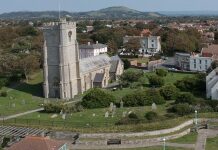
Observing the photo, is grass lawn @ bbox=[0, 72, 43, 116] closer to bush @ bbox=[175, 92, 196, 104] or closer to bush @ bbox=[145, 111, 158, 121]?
bush @ bbox=[145, 111, 158, 121]

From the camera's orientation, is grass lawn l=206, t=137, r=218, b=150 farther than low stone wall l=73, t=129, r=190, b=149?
No

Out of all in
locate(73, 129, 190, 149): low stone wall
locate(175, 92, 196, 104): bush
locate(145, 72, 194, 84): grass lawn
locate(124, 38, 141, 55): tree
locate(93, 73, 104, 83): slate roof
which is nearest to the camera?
locate(73, 129, 190, 149): low stone wall

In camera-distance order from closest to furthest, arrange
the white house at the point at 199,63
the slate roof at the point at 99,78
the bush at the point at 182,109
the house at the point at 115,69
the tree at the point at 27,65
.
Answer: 1. the bush at the point at 182,109
2. the slate roof at the point at 99,78
3. the tree at the point at 27,65
4. the house at the point at 115,69
5. the white house at the point at 199,63

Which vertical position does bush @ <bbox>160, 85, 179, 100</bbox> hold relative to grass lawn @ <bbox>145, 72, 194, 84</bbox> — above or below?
above

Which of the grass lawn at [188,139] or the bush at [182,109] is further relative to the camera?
the bush at [182,109]

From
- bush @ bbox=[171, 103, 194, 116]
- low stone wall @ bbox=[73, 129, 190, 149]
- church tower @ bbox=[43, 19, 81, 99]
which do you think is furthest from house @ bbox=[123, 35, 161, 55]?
low stone wall @ bbox=[73, 129, 190, 149]

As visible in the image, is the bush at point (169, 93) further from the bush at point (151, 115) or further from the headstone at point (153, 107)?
the bush at point (151, 115)

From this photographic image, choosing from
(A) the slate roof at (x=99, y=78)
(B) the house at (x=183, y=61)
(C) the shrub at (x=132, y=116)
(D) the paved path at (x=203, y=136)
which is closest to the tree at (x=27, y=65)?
(A) the slate roof at (x=99, y=78)
